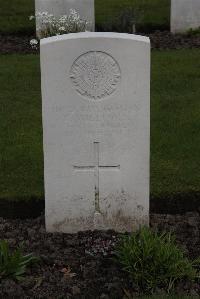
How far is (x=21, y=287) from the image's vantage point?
4285mm

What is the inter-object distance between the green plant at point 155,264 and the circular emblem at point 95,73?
98cm

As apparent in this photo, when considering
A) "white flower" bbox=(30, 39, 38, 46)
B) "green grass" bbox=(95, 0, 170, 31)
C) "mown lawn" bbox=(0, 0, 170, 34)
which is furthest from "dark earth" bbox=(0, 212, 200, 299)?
"green grass" bbox=(95, 0, 170, 31)

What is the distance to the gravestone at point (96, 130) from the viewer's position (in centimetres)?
461

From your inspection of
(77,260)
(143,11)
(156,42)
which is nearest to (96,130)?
(77,260)

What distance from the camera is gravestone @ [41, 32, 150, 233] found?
15.1 feet

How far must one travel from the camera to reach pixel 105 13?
12641 millimetres

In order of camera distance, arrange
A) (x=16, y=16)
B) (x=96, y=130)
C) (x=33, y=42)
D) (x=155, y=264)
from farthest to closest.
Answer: (x=16, y=16)
(x=33, y=42)
(x=96, y=130)
(x=155, y=264)

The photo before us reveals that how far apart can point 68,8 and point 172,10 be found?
66.2 inches

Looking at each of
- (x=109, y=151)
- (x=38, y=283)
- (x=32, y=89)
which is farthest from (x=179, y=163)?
(x=32, y=89)

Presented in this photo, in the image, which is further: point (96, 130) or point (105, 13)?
point (105, 13)

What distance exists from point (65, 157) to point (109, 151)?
0.29m

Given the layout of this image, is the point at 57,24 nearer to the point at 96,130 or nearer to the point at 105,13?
the point at 105,13

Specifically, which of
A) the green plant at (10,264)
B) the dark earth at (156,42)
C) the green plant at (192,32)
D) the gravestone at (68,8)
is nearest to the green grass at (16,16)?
the dark earth at (156,42)

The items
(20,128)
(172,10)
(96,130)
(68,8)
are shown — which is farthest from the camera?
(172,10)
